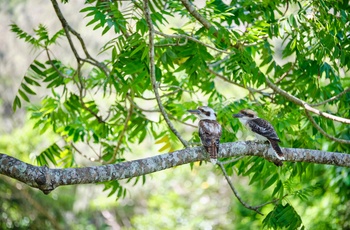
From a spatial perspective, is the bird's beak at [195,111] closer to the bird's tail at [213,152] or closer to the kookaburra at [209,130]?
the kookaburra at [209,130]

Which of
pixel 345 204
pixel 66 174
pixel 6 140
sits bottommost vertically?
pixel 345 204

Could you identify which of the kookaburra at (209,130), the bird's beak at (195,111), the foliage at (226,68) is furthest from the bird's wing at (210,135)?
the foliage at (226,68)

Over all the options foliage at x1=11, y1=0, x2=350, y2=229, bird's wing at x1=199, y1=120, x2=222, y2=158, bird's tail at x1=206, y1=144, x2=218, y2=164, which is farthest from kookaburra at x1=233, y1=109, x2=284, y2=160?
bird's tail at x1=206, y1=144, x2=218, y2=164

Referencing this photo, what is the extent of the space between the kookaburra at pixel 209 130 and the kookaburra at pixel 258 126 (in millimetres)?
271

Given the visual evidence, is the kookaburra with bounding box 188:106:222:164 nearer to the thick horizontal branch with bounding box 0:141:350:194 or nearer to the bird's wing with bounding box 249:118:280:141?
the thick horizontal branch with bounding box 0:141:350:194

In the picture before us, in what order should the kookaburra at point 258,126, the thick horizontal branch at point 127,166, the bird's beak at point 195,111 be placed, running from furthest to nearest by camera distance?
the bird's beak at point 195,111
the kookaburra at point 258,126
the thick horizontal branch at point 127,166

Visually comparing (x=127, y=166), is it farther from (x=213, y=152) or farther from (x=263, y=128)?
(x=263, y=128)

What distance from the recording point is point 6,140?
463 inches

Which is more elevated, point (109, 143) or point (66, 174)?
point (66, 174)

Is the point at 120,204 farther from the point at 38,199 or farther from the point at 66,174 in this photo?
the point at 66,174

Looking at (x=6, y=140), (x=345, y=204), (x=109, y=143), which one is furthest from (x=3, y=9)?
(x=345, y=204)

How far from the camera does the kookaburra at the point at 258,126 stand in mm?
5170

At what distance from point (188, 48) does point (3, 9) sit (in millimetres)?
9990

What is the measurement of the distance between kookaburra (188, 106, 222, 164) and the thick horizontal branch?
0.07m
